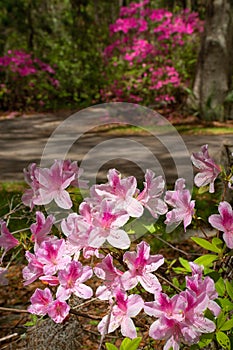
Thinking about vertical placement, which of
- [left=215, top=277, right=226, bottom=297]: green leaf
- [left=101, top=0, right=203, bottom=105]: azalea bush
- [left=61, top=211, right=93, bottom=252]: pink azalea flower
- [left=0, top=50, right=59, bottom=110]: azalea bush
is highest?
[left=61, top=211, right=93, bottom=252]: pink azalea flower

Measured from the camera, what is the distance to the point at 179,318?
4.09 ft

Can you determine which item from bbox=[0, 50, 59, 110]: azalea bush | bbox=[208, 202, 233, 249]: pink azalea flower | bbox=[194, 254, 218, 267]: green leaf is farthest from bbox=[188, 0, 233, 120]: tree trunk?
bbox=[208, 202, 233, 249]: pink azalea flower

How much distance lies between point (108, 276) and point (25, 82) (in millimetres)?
13175

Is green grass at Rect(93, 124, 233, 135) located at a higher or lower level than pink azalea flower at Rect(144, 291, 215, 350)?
lower

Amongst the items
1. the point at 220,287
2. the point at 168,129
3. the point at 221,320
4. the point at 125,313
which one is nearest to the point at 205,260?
the point at 220,287

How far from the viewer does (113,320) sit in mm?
1348

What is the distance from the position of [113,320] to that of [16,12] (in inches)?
668

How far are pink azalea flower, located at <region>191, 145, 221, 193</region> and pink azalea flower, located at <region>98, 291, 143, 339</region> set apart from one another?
0.47 m

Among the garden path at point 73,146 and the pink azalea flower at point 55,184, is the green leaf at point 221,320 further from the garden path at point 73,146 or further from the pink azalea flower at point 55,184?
the garden path at point 73,146

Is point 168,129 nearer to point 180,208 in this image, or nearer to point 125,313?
point 180,208

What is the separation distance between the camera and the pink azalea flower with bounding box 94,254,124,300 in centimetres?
135

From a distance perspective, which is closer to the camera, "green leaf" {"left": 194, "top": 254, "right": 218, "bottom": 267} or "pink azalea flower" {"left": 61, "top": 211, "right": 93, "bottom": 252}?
"pink azalea flower" {"left": 61, "top": 211, "right": 93, "bottom": 252}

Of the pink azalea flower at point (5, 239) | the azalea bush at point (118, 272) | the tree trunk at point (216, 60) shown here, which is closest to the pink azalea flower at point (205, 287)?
the azalea bush at point (118, 272)

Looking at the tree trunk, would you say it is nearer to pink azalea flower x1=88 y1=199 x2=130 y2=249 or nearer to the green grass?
the green grass
